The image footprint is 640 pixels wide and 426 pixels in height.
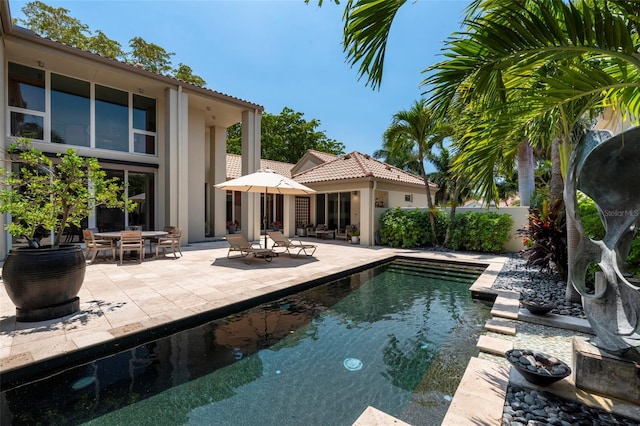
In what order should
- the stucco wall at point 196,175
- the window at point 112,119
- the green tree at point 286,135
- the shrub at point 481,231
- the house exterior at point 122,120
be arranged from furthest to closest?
the green tree at point 286,135 < the stucco wall at point 196,175 < the shrub at point 481,231 < the window at point 112,119 < the house exterior at point 122,120

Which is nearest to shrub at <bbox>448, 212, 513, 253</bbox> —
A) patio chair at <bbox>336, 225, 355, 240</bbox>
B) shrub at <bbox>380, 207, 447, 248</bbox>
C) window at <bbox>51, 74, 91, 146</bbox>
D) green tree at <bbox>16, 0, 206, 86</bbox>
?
shrub at <bbox>380, 207, 447, 248</bbox>

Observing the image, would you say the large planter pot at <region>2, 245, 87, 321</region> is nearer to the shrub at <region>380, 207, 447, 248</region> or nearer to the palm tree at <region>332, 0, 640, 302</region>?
the palm tree at <region>332, 0, 640, 302</region>

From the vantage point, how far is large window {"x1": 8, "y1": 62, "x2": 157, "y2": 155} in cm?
1026

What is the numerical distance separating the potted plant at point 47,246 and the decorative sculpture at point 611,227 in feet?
23.6

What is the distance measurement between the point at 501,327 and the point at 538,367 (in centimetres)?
167

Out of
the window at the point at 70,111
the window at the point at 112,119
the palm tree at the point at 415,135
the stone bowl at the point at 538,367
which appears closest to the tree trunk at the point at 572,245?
the stone bowl at the point at 538,367

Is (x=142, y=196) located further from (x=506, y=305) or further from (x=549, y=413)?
(x=549, y=413)

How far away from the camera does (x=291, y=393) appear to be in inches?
135

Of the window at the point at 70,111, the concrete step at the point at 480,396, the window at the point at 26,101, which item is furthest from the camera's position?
the window at the point at 70,111

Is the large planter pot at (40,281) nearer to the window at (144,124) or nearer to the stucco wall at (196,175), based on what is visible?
the window at (144,124)

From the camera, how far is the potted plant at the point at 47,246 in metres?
4.46

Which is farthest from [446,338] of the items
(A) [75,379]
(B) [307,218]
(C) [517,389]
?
(B) [307,218]

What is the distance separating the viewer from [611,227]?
3.29m

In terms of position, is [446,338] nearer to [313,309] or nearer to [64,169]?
[313,309]
